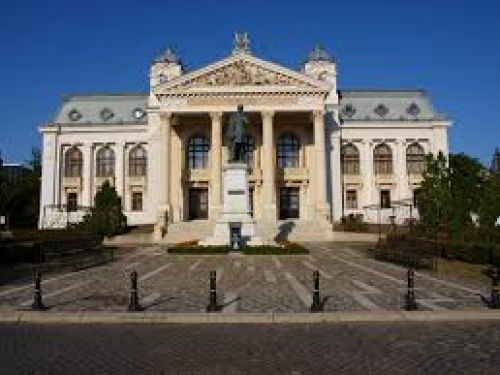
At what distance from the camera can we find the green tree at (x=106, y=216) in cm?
5447

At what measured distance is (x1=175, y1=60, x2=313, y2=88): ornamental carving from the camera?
224 feet

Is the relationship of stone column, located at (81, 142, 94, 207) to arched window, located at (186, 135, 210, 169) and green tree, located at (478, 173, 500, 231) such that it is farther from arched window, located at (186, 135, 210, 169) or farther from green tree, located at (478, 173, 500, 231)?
green tree, located at (478, 173, 500, 231)

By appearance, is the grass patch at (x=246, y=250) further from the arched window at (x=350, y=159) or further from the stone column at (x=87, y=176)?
the stone column at (x=87, y=176)

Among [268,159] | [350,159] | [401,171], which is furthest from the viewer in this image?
[350,159]

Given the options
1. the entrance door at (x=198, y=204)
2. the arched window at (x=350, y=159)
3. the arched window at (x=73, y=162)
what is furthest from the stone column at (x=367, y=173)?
the arched window at (x=73, y=162)

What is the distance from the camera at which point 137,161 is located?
79.7 meters

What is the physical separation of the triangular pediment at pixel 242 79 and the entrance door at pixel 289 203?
532 inches

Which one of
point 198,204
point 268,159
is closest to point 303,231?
point 268,159

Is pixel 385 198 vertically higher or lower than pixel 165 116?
lower

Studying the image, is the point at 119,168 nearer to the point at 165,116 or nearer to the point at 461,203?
the point at 165,116

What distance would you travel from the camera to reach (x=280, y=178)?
72.7 metres

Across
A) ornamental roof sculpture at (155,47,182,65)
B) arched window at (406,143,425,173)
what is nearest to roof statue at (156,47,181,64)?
ornamental roof sculpture at (155,47,182,65)

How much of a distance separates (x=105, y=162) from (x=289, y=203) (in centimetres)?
2592

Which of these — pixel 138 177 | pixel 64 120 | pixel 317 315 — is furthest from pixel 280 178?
pixel 317 315
